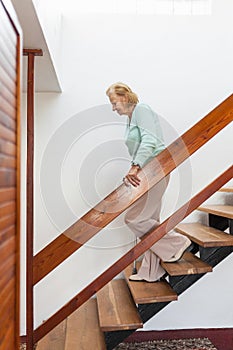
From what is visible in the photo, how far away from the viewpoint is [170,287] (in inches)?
98.0

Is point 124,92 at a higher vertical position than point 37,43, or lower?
lower

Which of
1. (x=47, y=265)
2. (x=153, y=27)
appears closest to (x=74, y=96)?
(x=153, y=27)

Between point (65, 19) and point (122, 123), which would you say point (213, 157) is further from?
point (65, 19)

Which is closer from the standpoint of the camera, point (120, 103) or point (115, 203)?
point (115, 203)

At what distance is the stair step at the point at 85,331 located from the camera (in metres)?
2.37

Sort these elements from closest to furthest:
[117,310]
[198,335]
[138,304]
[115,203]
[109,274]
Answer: [115,203], [109,274], [138,304], [117,310], [198,335]

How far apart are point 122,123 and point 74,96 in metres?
0.45

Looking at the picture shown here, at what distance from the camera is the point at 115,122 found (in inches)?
135

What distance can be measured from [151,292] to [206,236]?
0.52 meters

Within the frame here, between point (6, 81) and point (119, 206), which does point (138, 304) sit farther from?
point (6, 81)

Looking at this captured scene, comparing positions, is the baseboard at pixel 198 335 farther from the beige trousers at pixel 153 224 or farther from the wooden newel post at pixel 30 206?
the wooden newel post at pixel 30 206

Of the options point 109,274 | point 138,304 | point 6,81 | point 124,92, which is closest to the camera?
point 6,81

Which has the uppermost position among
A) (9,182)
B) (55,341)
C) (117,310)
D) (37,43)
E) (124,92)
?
(37,43)

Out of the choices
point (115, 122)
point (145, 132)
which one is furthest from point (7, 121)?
point (115, 122)
